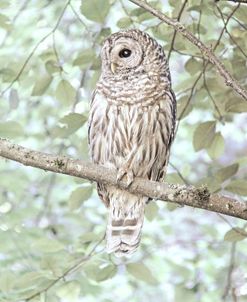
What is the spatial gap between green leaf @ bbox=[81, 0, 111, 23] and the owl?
0.28m

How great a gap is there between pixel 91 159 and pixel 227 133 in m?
3.24

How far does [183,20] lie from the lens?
2717mm

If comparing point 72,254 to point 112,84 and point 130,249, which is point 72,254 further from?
point 112,84

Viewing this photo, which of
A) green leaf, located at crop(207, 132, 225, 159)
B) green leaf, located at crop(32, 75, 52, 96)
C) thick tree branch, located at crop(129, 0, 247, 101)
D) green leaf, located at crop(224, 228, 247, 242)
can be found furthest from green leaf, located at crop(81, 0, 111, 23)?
green leaf, located at crop(224, 228, 247, 242)

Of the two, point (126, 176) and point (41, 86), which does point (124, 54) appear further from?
point (126, 176)

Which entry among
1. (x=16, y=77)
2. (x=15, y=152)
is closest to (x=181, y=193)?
(x=15, y=152)

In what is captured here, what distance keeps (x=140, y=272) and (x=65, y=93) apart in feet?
2.77

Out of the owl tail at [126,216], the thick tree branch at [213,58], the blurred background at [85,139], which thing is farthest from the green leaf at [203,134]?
the thick tree branch at [213,58]

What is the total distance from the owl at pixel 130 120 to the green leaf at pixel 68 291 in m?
0.22

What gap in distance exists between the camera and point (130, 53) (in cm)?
313

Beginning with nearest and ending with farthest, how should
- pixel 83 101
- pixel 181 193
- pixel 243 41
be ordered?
pixel 181 193 < pixel 243 41 < pixel 83 101

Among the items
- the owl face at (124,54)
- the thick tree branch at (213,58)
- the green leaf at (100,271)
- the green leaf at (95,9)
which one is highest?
the thick tree branch at (213,58)

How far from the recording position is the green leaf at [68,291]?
8.96ft

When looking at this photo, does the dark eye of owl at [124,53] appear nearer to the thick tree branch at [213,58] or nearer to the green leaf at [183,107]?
the green leaf at [183,107]
